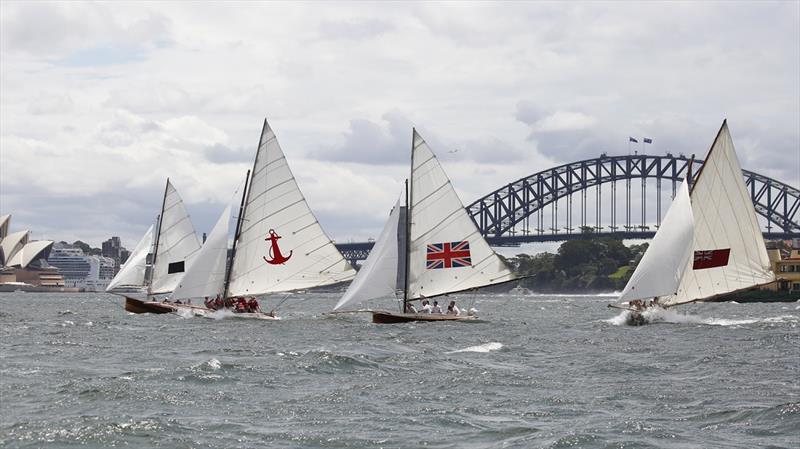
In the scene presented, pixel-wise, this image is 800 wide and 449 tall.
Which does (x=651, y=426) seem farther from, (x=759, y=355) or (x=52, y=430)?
(x=759, y=355)

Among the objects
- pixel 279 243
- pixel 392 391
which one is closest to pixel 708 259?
pixel 279 243

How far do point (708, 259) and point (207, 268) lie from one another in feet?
84.1

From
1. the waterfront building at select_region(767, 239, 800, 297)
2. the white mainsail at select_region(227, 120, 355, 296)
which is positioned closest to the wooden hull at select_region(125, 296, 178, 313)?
the white mainsail at select_region(227, 120, 355, 296)

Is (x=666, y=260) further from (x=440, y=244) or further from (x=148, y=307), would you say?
(x=148, y=307)

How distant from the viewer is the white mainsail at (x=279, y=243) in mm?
63531

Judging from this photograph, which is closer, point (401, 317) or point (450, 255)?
point (401, 317)

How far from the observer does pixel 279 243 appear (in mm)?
63719

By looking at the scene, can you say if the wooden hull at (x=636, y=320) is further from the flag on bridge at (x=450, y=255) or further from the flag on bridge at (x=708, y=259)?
the flag on bridge at (x=450, y=255)

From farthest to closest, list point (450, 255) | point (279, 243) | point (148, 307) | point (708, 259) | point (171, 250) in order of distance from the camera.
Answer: point (171, 250)
point (148, 307)
point (708, 259)
point (279, 243)
point (450, 255)

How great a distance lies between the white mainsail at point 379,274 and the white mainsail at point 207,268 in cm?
906

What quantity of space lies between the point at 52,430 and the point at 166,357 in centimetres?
1498

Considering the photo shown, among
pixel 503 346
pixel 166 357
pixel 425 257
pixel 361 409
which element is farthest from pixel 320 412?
pixel 425 257

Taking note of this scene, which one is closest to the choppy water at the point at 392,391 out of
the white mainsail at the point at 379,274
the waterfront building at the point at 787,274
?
the white mainsail at the point at 379,274

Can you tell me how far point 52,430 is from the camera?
24.0 meters
